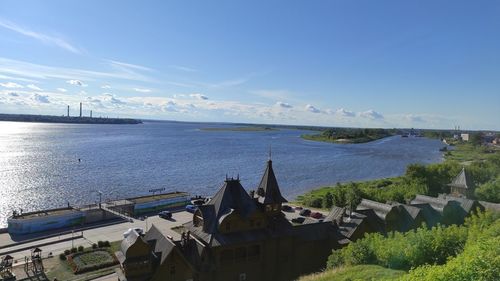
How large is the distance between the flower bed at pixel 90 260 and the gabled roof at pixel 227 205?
16002mm

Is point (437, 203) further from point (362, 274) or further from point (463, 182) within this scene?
point (362, 274)

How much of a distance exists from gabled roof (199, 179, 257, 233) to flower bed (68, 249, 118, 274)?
16002 millimetres

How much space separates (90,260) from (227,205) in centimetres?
1977

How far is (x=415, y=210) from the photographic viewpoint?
43562 millimetres

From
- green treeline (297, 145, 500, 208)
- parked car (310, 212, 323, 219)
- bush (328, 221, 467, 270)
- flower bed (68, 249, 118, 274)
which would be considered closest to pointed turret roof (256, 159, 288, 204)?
bush (328, 221, 467, 270)

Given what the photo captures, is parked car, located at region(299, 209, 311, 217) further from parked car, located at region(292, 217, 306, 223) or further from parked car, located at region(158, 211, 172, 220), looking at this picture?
parked car, located at region(158, 211, 172, 220)

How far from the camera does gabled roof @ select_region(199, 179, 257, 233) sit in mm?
30062

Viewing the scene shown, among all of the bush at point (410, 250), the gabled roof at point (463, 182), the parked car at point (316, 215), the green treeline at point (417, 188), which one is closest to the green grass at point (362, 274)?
the bush at point (410, 250)

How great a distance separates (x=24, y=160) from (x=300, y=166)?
89.7 metres

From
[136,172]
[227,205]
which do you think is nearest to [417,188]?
[227,205]

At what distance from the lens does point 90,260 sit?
40469 millimetres

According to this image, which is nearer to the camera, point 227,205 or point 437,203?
point 227,205

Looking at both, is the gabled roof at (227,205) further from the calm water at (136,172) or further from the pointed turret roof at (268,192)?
the calm water at (136,172)

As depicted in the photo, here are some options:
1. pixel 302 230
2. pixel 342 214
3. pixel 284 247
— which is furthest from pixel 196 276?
pixel 342 214
